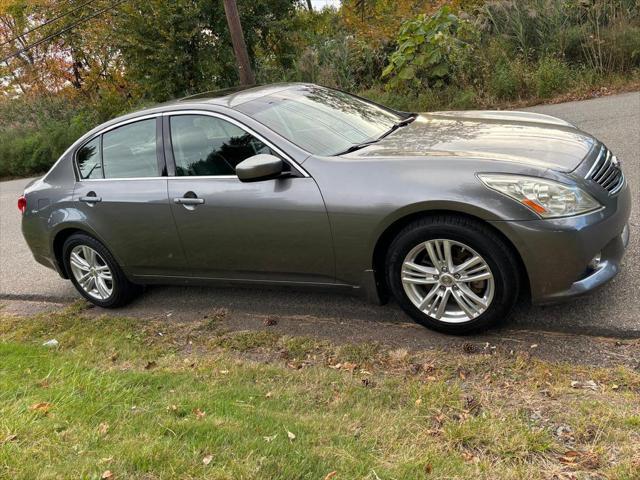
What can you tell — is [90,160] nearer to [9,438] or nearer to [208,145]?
[208,145]

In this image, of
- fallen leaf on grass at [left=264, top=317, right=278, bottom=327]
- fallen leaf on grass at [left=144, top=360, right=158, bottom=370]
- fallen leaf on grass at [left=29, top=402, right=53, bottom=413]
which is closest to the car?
fallen leaf on grass at [left=264, top=317, right=278, bottom=327]

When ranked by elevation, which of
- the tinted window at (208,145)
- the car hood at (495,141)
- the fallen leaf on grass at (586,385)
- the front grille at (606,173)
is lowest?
the fallen leaf on grass at (586,385)

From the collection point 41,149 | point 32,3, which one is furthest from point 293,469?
point 32,3

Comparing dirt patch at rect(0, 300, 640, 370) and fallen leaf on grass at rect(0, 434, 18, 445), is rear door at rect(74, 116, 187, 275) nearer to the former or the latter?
dirt patch at rect(0, 300, 640, 370)

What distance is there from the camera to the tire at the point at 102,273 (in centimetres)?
504

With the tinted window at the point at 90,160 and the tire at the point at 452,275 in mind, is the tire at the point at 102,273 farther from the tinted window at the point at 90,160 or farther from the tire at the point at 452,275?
the tire at the point at 452,275

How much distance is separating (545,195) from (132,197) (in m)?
3.05

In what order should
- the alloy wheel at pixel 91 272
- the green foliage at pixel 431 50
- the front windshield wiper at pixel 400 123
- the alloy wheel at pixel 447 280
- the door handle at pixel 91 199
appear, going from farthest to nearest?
the green foliage at pixel 431 50 < the alloy wheel at pixel 91 272 < the door handle at pixel 91 199 < the front windshield wiper at pixel 400 123 < the alloy wheel at pixel 447 280

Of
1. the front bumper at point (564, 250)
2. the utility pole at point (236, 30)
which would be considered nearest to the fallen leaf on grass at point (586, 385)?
the front bumper at point (564, 250)

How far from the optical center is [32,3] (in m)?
22.5

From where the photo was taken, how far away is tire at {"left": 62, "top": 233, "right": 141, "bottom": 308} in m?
5.04

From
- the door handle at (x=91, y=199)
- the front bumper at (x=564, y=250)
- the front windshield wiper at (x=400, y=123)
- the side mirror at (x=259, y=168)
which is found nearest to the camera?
the front bumper at (x=564, y=250)

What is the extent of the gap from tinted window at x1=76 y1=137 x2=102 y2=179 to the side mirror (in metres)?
1.76

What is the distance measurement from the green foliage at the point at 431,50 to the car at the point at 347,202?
22.4 feet
